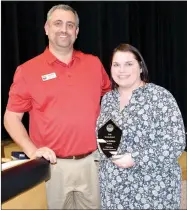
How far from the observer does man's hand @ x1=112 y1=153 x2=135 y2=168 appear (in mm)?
1486

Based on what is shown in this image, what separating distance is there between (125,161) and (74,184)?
579mm

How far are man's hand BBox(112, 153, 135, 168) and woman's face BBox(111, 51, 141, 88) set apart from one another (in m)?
0.34

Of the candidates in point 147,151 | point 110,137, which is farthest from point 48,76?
point 147,151

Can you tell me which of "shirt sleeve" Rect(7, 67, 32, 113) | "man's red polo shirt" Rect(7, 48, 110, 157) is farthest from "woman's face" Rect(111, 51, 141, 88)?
"shirt sleeve" Rect(7, 67, 32, 113)

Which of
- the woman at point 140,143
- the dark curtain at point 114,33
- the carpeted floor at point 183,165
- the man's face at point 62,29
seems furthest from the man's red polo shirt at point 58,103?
the dark curtain at point 114,33

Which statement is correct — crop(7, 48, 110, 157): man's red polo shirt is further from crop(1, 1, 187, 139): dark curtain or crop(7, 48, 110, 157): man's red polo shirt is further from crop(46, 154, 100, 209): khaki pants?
crop(1, 1, 187, 139): dark curtain

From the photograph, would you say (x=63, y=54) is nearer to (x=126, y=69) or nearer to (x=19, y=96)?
(x=19, y=96)

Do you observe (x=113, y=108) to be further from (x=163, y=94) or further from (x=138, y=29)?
(x=138, y=29)

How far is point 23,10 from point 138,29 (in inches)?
71.5

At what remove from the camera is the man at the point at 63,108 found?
184 cm

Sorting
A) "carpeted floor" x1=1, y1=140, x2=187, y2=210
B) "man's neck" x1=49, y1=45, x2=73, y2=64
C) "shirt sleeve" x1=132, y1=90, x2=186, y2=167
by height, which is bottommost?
"carpeted floor" x1=1, y1=140, x2=187, y2=210

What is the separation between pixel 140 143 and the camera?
152 centimetres

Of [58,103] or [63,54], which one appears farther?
[63,54]

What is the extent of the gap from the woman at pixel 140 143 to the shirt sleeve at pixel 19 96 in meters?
0.47
